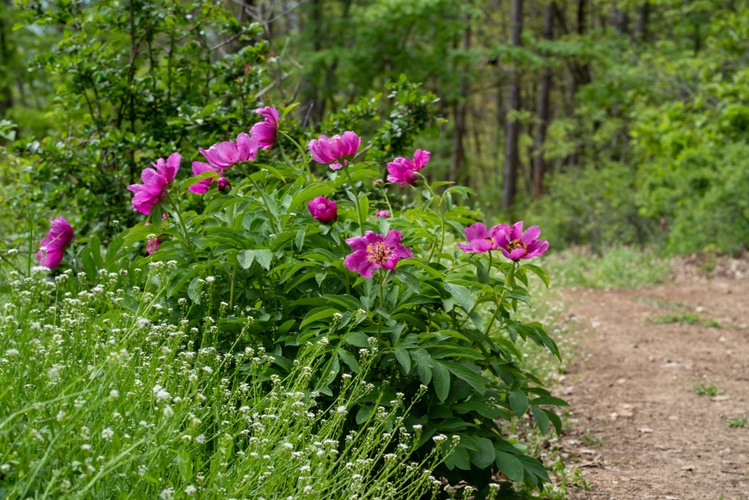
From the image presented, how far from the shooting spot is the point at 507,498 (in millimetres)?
2906

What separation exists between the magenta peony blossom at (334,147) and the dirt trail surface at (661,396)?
189 cm

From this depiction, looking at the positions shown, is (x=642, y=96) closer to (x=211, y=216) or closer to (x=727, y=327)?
(x=727, y=327)

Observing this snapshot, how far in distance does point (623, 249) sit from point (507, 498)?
343 inches

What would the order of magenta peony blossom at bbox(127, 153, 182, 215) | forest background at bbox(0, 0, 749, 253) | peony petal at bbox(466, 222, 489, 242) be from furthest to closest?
1. forest background at bbox(0, 0, 749, 253)
2. peony petal at bbox(466, 222, 489, 242)
3. magenta peony blossom at bbox(127, 153, 182, 215)

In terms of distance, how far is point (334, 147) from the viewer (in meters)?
2.78

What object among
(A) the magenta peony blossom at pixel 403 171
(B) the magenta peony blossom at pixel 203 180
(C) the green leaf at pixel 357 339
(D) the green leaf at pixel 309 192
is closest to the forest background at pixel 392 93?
(B) the magenta peony blossom at pixel 203 180

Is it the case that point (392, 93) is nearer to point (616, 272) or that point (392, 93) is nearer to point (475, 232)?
point (475, 232)

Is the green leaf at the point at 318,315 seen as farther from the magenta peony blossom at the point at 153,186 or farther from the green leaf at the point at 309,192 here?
the magenta peony blossom at the point at 153,186

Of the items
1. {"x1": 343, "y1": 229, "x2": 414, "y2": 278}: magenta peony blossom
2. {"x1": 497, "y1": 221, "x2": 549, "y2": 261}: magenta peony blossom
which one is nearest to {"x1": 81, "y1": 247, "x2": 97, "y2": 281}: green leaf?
{"x1": 343, "y1": 229, "x2": 414, "y2": 278}: magenta peony blossom

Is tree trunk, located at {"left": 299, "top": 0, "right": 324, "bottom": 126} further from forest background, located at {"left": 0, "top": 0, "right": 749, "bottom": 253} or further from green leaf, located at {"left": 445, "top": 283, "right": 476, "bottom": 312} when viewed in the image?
green leaf, located at {"left": 445, "top": 283, "right": 476, "bottom": 312}

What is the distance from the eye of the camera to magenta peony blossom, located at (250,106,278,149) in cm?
298

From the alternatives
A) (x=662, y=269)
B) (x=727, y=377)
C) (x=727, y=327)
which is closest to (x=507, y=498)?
(x=727, y=377)

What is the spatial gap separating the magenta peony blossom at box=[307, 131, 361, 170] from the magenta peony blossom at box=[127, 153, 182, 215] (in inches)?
19.6

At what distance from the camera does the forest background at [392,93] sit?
4.64 meters
